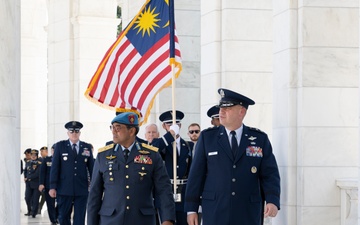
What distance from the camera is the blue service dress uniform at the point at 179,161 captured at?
12.4m

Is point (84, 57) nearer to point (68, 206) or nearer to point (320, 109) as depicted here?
point (68, 206)

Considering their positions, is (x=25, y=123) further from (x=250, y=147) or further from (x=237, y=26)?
(x=250, y=147)

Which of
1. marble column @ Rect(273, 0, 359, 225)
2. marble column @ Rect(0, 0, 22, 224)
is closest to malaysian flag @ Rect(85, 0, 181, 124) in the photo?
marble column @ Rect(273, 0, 359, 225)

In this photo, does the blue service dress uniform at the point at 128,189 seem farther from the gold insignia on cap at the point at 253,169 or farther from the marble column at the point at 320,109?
the marble column at the point at 320,109

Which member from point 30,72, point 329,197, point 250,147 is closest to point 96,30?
point 30,72

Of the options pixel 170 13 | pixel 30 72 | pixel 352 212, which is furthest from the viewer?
pixel 30 72

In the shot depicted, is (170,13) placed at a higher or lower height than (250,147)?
higher

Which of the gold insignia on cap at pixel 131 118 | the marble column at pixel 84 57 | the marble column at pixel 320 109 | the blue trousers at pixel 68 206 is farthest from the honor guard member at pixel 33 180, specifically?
the gold insignia on cap at pixel 131 118

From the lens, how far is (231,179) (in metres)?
9.48

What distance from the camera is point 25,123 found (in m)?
30.9

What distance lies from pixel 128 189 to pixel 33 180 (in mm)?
17689

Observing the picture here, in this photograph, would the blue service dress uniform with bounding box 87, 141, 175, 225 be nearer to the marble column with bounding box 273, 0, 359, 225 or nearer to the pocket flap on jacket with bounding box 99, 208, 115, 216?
the pocket flap on jacket with bounding box 99, 208, 115, 216

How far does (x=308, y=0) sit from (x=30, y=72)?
20355 mm

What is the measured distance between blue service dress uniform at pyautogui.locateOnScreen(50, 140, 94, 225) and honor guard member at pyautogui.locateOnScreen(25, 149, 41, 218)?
9254 millimetres
